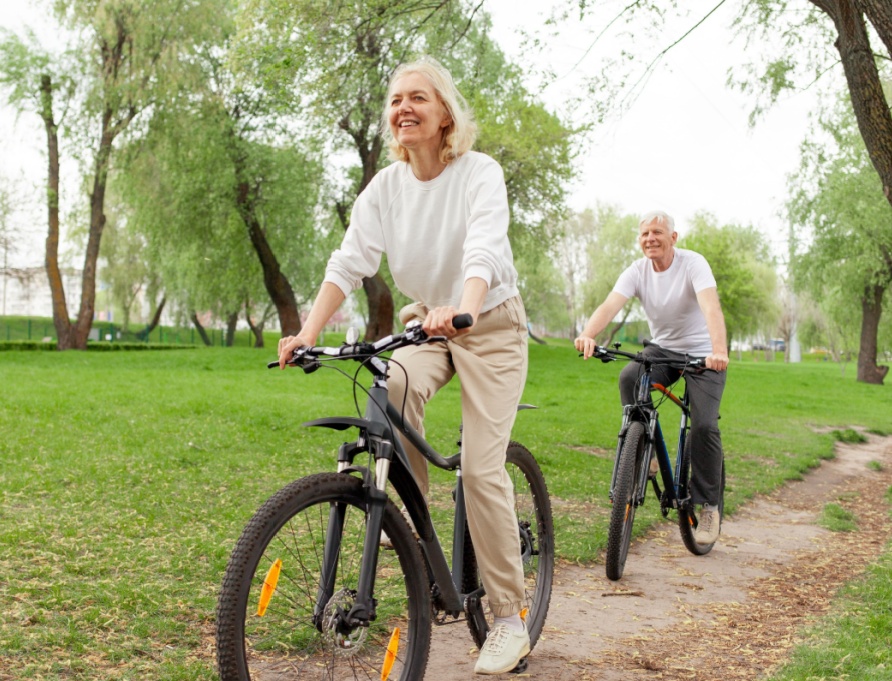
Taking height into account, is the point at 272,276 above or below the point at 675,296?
above

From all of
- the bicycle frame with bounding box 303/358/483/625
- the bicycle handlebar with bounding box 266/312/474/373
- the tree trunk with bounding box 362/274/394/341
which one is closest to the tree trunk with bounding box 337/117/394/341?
the tree trunk with bounding box 362/274/394/341

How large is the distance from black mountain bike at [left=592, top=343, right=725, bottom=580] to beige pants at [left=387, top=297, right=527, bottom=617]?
1.78 m

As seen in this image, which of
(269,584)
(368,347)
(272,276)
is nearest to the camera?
(269,584)

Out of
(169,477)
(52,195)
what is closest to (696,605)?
(169,477)

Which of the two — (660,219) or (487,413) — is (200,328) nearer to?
(660,219)

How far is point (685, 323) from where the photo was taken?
585cm

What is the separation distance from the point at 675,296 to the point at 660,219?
0.47 meters

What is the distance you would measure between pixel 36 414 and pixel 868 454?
422 inches

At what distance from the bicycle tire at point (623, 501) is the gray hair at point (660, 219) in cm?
124

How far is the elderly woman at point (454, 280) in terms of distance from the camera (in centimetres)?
317

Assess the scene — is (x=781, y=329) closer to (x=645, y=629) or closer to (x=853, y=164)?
(x=853, y=164)

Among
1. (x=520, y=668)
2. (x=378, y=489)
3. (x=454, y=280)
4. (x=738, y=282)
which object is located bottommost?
(x=520, y=668)

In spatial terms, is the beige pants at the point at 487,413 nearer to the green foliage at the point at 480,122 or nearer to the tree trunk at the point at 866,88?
the tree trunk at the point at 866,88

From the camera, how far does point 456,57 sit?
27.0 meters
